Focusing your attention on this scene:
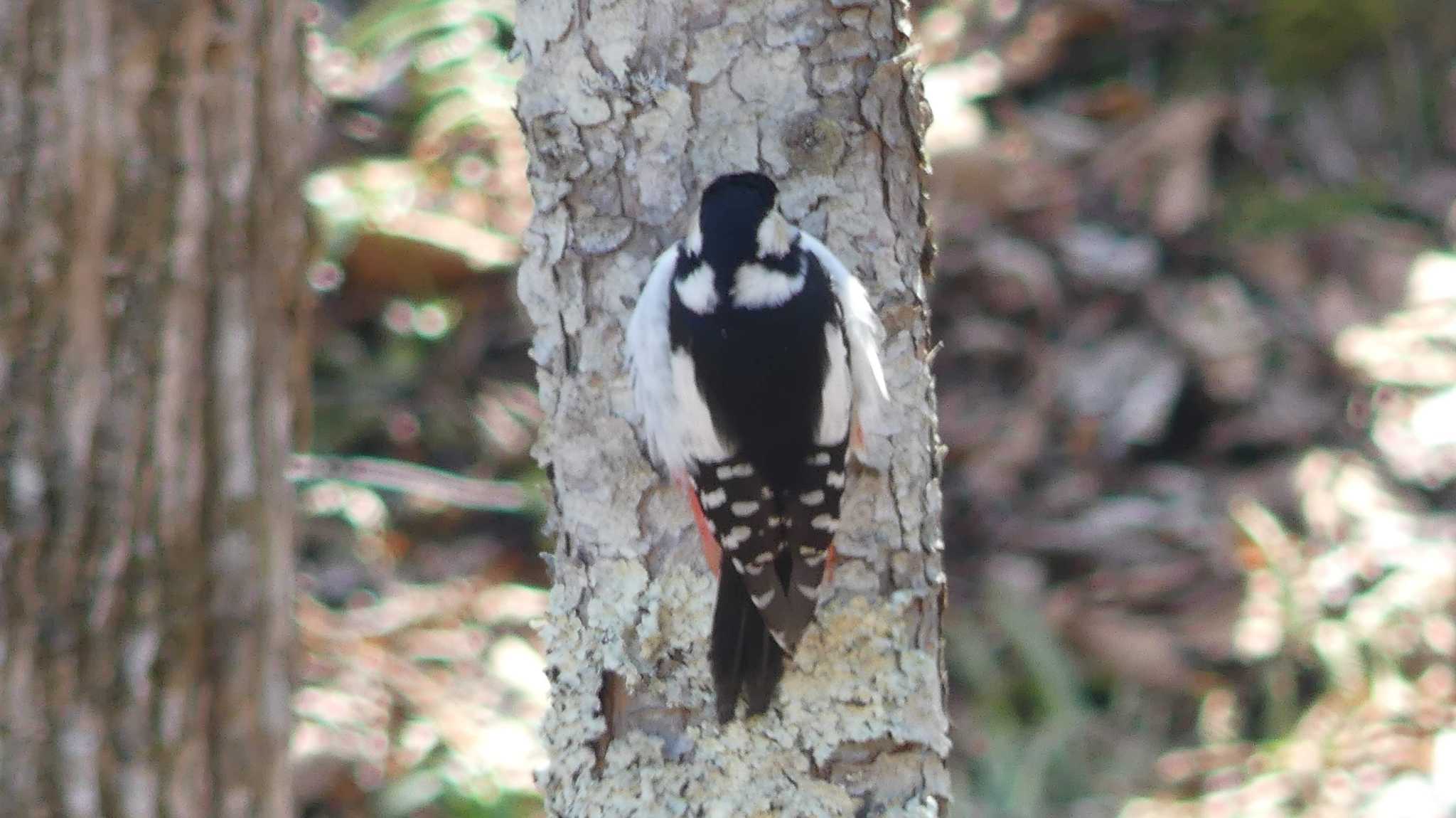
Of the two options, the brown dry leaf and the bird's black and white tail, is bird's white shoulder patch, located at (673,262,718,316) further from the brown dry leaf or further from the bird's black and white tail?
the brown dry leaf

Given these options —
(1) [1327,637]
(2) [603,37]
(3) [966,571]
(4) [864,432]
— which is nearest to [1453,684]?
(1) [1327,637]

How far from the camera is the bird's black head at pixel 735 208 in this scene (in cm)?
230

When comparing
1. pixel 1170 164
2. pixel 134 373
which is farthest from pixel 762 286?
pixel 1170 164

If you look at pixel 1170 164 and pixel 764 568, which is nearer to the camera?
pixel 764 568

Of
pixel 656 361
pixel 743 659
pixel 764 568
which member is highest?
pixel 656 361

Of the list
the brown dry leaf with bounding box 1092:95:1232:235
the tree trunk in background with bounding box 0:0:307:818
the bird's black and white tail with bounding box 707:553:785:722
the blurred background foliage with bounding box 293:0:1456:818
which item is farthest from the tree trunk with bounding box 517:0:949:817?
the brown dry leaf with bounding box 1092:95:1232:235

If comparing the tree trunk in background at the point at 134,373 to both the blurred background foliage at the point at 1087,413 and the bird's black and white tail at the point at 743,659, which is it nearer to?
the blurred background foliage at the point at 1087,413

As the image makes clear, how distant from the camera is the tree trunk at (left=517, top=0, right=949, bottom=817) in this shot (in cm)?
239

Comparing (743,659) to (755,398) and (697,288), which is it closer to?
(755,398)

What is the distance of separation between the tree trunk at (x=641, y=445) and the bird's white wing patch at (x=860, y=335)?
28mm

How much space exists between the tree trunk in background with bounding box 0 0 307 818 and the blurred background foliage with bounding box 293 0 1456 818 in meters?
0.52

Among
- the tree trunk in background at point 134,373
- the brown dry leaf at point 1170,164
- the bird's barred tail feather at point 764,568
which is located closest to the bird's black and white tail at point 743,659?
the bird's barred tail feather at point 764,568

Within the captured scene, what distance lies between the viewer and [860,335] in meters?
2.43

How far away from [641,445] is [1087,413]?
143 inches
